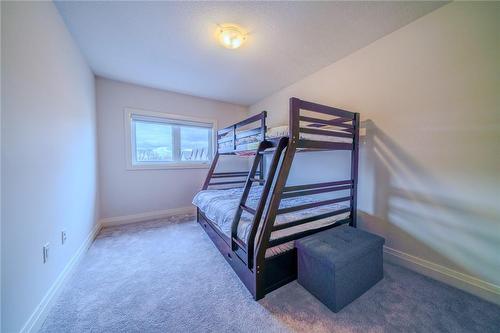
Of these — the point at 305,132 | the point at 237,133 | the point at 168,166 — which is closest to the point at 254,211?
the point at 305,132

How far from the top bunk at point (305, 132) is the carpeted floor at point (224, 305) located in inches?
51.5

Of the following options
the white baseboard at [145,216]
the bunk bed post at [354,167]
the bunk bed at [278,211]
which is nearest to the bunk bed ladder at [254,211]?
the bunk bed at [278,211]

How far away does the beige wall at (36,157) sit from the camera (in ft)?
3.32

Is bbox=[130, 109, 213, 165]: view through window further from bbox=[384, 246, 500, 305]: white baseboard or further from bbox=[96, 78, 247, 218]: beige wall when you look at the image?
bbox=[384, 246, 500, 305]: white baseboard

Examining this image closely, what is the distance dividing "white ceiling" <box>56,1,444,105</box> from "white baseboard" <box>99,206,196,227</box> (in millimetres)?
2360

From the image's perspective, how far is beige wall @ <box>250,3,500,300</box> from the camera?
1409 mm

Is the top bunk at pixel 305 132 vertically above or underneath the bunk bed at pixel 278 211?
above

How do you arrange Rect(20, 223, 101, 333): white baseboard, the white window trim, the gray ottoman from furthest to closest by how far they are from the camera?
the white window trim
the gray ottoman
Rect(20, 223, 101, 333): white baseboard

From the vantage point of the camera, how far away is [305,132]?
1575mm

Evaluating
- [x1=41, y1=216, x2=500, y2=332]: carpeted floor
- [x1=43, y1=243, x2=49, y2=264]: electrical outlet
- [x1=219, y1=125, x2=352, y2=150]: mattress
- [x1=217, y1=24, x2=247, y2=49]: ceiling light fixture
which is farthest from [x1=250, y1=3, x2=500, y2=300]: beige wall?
[x1=43, y1=243, x2=49, y2=264]: electrical outlet

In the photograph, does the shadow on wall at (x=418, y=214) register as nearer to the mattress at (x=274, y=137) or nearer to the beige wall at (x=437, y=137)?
the beige wall at (x=437, y=137)

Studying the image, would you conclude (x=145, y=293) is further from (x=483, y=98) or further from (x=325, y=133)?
(x=483, y=98)

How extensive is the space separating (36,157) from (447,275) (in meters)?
3.53

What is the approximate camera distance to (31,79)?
1.23 meters
